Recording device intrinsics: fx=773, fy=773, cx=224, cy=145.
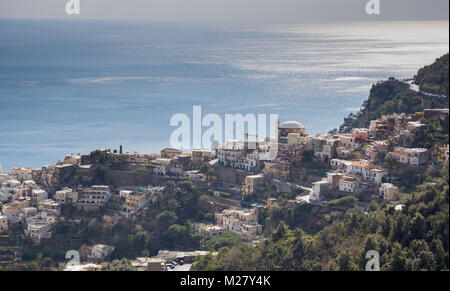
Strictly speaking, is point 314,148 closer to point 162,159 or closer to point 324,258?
point 162,159

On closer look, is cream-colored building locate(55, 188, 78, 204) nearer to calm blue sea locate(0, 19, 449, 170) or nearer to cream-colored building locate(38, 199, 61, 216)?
cream-colored building locate(38, 199, 61, 216)

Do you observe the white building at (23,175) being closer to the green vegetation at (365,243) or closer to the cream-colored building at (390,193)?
the green vegetation at (365,243)

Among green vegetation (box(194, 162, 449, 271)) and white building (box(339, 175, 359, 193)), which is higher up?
white building (box(339, 175, 359, 193))

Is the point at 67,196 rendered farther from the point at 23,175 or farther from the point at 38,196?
the point at 23,175

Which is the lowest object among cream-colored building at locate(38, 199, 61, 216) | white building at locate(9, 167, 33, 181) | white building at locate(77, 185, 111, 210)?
cream-colored building at locate(38, 199, 61, 216)

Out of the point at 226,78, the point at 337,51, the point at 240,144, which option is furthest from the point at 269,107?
the point at 337,51

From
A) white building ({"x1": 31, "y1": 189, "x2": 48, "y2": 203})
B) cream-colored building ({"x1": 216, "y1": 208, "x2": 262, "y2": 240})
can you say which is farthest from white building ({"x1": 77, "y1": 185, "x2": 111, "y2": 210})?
cream-colored building ({"x1": 216, "y1": 208, "x2": 262, "y2": 240})
